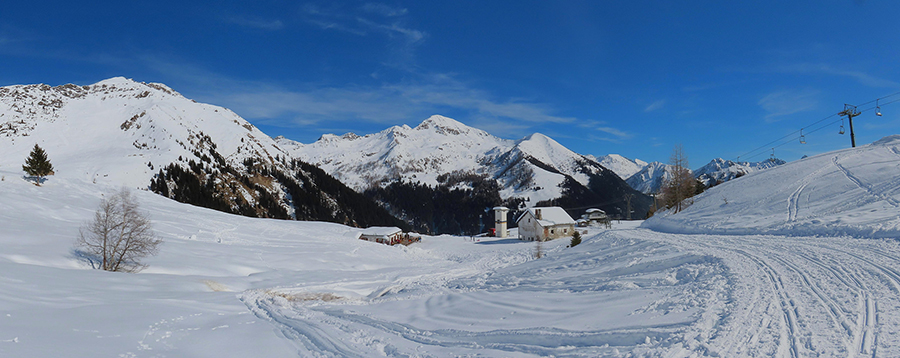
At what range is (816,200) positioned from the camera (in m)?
29.7

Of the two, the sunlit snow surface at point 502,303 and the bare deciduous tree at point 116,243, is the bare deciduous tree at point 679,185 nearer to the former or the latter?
the sunlit snow surface at point 502,303

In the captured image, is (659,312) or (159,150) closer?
(659,312)

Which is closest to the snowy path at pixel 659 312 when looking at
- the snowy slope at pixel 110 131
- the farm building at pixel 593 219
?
the farm building at pixel 593 219

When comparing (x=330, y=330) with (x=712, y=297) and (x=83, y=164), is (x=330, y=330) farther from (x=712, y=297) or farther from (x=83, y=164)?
(x=83, y=164)

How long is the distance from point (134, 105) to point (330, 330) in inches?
6534

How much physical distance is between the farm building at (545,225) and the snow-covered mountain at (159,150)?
75.7 meters

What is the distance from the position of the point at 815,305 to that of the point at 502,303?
812 cm

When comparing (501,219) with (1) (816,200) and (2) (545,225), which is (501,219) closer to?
(2) (545,225)

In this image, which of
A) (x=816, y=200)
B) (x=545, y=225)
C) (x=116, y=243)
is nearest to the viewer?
(x=116, y=243)

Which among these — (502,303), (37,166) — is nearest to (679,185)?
(502,303)

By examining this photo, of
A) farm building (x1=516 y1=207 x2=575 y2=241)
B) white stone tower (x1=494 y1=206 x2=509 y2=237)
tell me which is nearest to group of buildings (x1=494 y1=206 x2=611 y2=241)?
farm building (x1=516 y1=207 x2=575 y2=241)

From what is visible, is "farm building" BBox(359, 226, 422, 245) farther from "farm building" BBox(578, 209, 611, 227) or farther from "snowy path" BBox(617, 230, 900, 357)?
"snowy path" BBox(617, 230, 900, 357)

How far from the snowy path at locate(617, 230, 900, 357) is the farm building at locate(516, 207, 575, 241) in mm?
45915

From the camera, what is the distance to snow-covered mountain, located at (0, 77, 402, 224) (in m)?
88.6
